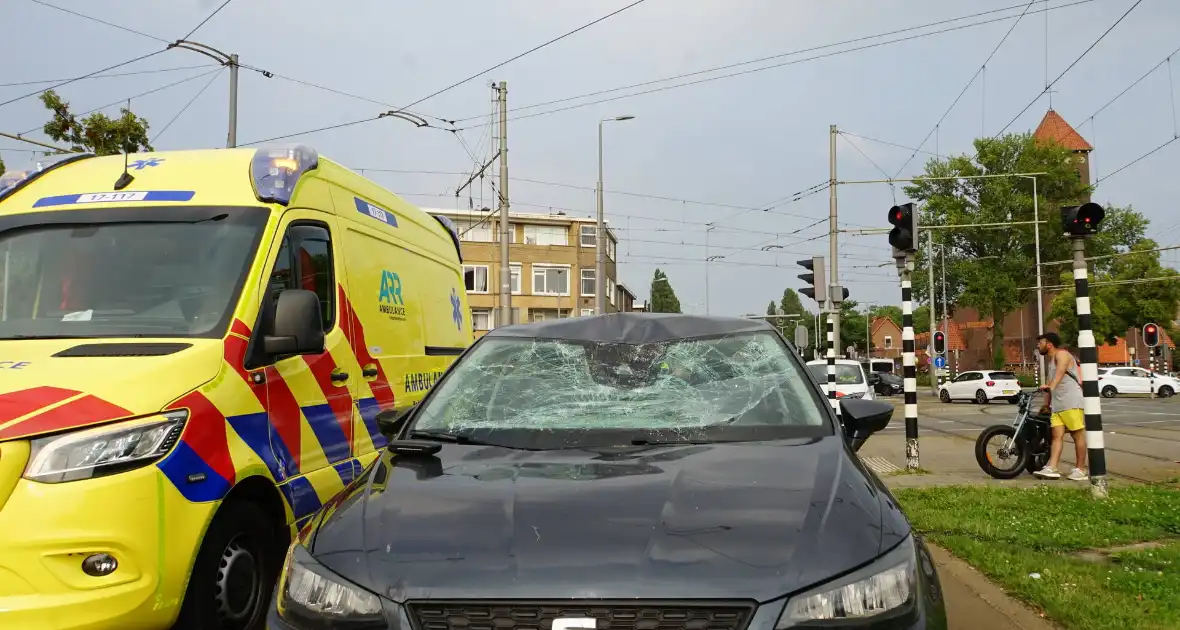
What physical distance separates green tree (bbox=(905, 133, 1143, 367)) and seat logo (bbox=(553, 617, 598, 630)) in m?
61.8

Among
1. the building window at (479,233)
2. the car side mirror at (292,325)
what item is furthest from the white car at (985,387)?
the car side mirror at (292,325)

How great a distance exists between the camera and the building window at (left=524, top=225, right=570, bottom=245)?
57.8 metres

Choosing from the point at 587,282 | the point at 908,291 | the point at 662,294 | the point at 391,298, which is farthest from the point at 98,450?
the point at 662,294

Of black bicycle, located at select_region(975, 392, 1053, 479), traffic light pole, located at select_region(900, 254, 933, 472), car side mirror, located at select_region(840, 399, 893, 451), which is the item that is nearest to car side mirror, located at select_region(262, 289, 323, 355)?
car side mirror, located at select_region(840, 399, 893, 451)

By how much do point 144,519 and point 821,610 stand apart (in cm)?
249

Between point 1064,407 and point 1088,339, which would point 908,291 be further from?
point 1088,339

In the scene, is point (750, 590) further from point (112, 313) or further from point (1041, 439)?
point (1041, 439)

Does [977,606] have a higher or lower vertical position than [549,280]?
lower

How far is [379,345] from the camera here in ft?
18.9

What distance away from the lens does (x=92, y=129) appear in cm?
1466

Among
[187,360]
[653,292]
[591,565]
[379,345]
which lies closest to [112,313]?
[187,360]

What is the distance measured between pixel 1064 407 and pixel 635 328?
7.67m

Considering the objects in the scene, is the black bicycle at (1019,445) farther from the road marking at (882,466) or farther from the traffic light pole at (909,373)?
the road marking at (882,466)

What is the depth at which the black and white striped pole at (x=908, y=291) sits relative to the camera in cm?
1021
